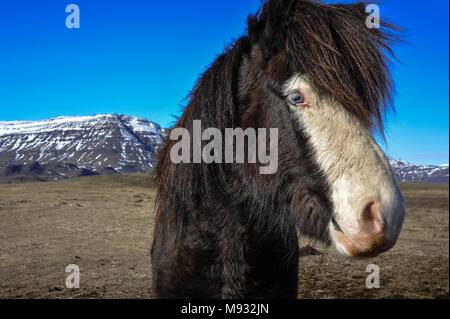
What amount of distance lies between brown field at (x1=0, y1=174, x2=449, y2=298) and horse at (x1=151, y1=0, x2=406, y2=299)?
431 mm

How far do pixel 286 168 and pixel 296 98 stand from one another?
43 cm

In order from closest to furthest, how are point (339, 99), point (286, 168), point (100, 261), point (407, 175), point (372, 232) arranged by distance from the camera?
point (372, 232) → point (339, 99) → point (286, 168) → point (407, 175) → point (100, 261)

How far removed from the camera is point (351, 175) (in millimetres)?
1370

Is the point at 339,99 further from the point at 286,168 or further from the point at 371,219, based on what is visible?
the point at 371,219

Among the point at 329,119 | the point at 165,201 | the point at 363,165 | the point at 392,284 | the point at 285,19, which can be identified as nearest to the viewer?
the point at 363,165

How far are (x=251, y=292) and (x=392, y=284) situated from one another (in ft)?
15.5

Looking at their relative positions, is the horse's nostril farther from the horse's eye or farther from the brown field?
the horse's eye

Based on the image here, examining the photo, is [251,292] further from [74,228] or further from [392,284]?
[392,284]

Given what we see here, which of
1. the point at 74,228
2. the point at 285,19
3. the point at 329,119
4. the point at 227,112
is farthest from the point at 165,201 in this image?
the point at 74,228

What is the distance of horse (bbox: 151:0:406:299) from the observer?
4.59ft

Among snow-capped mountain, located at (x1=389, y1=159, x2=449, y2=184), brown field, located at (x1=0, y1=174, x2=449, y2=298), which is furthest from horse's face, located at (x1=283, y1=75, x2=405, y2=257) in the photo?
snow-capped mountain, located at (x1=389, y1=159, x2=449, y2=184)

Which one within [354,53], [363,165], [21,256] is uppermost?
[354,53]

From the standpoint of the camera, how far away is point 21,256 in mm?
2912

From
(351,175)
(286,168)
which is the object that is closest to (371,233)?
(351,175)
